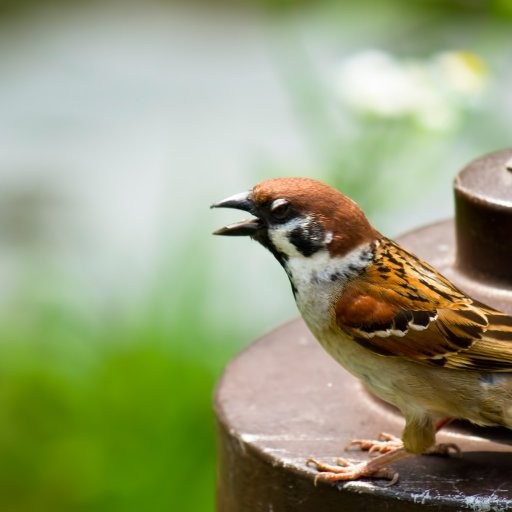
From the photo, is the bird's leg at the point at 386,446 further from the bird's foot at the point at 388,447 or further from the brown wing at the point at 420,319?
the brown wing at the point at 420,319

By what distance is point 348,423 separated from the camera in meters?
3.08

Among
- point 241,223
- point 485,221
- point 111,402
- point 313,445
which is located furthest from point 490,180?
point 111,402

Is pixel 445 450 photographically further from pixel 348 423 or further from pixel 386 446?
pixel 348 423

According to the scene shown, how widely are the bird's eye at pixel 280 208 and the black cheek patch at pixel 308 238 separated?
0.14 feet

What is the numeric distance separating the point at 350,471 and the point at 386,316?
15.3 inches

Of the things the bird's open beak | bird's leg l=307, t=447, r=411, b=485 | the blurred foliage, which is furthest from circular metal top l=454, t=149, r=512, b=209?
the blurred foliage

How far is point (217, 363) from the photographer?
5102 mm

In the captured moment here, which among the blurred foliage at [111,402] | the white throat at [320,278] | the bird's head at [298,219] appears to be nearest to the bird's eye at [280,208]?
the bird's head at [298,219]

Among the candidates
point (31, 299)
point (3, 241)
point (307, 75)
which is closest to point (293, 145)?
point (3, 241)

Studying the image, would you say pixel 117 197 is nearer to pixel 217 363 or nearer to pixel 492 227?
pixel 217 363

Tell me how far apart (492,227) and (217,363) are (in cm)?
219

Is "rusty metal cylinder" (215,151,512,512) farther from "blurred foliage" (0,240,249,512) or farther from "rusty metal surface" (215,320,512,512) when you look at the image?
"blurred foliage" (0,240,249,512)

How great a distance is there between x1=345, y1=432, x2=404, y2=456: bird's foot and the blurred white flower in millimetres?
1520

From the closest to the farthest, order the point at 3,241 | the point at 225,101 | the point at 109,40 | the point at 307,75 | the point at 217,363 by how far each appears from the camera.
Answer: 1. the point at 217,363
2. the point at 307,75
3. the point at 3,241
4. the point at 225,101
5. the point at 109,40
